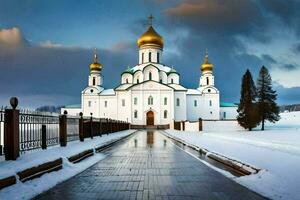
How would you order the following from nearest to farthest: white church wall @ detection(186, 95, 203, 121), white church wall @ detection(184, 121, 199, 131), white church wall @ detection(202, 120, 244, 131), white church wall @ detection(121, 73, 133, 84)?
white church wall @ detection(202, 120, 244, 131)
white church wall @ detection(184, 121, 199, 131)
white church wall @ detection(121, 73, 133, 84)
white church wall @ detection(186, 95, 203, 121)

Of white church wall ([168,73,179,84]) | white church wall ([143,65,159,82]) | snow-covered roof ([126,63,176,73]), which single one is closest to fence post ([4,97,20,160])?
white church wall ([143,65,159,82])

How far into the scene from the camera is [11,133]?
9492mm

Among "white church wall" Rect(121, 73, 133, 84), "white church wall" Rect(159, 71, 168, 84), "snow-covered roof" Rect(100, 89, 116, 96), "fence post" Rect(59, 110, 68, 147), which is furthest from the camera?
"snow-covered roof" Rect(100, 89, 116, 96)

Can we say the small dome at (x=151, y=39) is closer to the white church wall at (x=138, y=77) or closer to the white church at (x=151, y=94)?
the white church at (x=151, y=94)

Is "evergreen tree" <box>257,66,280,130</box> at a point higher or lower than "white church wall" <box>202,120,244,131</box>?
higher

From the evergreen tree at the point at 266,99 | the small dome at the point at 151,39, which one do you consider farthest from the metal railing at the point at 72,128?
the small dome at the point at 151,39

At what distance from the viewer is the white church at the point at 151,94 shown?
72875 mm

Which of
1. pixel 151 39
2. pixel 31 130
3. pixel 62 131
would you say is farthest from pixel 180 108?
pixel 31 130

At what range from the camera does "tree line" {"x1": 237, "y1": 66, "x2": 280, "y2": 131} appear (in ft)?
162

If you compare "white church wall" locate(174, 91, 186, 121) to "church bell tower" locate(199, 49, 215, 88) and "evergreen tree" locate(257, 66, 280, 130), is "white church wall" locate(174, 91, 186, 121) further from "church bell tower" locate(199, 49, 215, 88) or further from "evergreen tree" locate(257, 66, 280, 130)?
"evergreen tree" locate(257, 66, 280, 130)

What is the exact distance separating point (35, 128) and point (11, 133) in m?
2.87

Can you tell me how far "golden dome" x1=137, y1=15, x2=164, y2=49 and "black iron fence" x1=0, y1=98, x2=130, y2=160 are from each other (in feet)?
188

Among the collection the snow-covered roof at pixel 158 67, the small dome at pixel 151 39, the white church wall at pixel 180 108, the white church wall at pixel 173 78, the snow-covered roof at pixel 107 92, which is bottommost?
the white church wall at pixel 180 108

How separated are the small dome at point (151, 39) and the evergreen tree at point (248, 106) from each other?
96.6ft
